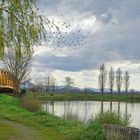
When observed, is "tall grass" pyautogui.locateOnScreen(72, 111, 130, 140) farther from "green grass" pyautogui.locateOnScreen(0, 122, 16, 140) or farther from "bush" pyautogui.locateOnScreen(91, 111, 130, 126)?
"green grass" pyautogui.locateOnScreen(0, 122, 16, 140)

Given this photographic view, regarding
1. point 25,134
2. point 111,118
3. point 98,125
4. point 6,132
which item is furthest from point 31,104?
point 98,125

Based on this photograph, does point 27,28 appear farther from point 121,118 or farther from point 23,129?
point 23,129

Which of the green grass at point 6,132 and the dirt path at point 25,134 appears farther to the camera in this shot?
the dirt path at point 25,134

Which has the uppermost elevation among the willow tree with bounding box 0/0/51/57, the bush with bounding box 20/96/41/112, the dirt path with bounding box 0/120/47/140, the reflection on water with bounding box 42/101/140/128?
the willow tree with bounding box 0/0/51/57

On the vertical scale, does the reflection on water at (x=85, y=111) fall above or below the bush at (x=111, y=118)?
below

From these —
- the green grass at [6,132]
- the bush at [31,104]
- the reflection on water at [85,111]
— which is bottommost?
the reflection on water at [85,111]

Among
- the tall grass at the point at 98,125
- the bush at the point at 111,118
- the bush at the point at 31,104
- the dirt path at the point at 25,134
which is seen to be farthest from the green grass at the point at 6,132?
the bush at the point at 31,104

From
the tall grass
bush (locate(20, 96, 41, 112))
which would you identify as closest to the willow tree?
the tall grass

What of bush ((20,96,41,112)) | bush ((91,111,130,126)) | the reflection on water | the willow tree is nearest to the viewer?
the willow tree

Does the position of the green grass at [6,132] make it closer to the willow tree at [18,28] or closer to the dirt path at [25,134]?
the dirt path at [25,134]

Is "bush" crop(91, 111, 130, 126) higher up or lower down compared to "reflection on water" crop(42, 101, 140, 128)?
higher up

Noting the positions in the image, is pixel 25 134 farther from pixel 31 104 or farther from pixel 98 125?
pixel 31 104

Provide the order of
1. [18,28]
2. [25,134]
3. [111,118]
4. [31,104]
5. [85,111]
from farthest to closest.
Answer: [85,111]
[31,104]
[25,134]
[111,118]
[18,28]

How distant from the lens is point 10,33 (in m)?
15.7
